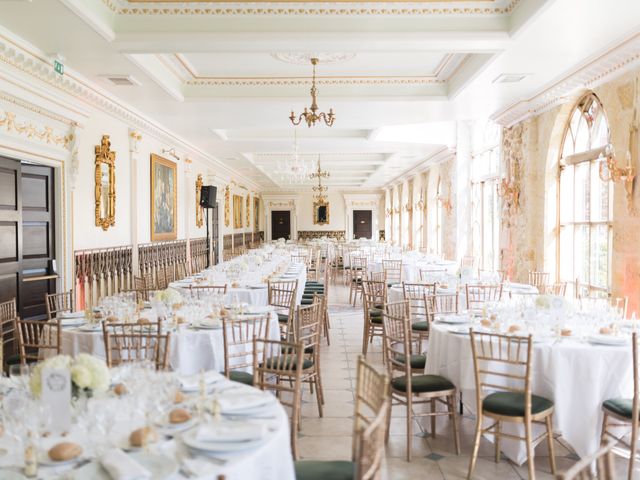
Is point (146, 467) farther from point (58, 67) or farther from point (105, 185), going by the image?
point (105, 185)

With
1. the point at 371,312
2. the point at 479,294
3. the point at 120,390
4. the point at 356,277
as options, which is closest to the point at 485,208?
the point at 356,277

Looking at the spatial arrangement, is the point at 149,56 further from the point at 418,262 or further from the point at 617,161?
the point at 418,262

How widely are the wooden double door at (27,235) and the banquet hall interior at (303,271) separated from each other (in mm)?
35

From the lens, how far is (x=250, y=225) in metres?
26.2

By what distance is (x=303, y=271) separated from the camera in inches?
428

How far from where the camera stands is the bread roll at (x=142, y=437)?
2217 mm

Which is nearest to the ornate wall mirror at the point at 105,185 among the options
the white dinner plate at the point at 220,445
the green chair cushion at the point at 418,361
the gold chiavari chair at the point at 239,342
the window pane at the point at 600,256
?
the gold chiavari chair at the point at 239,342

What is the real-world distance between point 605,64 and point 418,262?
703cm

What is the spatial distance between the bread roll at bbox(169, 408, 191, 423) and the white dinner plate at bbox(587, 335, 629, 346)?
319 cm

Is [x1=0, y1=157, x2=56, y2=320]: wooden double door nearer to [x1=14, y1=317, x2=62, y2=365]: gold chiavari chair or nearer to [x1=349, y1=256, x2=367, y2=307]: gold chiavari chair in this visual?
[x1=14, y1=317, x2=62, y2=365]: gold chiavari chair

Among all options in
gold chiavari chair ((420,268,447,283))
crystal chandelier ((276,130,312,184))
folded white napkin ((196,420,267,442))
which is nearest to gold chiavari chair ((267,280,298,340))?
gold chiavari chair ((420,268,447,283))

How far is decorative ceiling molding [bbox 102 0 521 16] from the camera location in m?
5.57

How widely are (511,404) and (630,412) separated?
0.80m

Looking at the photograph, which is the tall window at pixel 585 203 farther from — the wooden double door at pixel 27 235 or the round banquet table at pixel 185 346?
the wooden double door at pixel 27 235
